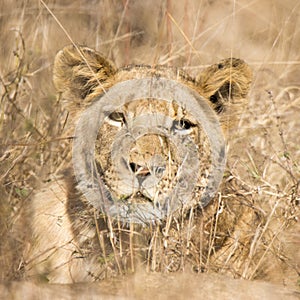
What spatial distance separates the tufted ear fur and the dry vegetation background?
22 cm

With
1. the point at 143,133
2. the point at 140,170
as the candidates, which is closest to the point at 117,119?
the point at 143,133

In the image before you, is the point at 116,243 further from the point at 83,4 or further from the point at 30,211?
the point at 83,4

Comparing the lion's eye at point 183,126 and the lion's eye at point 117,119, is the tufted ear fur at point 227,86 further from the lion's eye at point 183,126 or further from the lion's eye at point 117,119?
the lion's eye at point 117,119

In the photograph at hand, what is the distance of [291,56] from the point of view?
6.86 metres

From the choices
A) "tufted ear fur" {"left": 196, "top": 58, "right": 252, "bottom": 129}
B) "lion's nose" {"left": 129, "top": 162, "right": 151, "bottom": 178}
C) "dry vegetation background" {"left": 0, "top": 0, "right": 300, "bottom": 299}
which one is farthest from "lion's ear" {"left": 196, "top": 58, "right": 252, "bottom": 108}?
"lion's nose" {"left": 129, "top": 162, "right": 151, "bottom": 178}

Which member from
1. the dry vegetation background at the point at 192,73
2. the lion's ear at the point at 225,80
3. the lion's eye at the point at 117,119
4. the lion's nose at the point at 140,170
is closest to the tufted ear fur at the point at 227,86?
the lion's ear at the point at 225,80

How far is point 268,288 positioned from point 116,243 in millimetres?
918

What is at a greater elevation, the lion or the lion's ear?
the lion's ear

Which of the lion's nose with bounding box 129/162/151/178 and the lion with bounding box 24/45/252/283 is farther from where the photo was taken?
the lion with bounding box 24/45/252/283

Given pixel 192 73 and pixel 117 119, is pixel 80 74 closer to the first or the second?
pixel 117 119

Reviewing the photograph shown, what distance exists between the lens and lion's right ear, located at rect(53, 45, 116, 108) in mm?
4258

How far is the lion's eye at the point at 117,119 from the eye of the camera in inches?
167

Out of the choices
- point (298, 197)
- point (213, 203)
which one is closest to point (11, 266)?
point (213, 203)

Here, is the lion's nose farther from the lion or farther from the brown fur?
the brown fur
